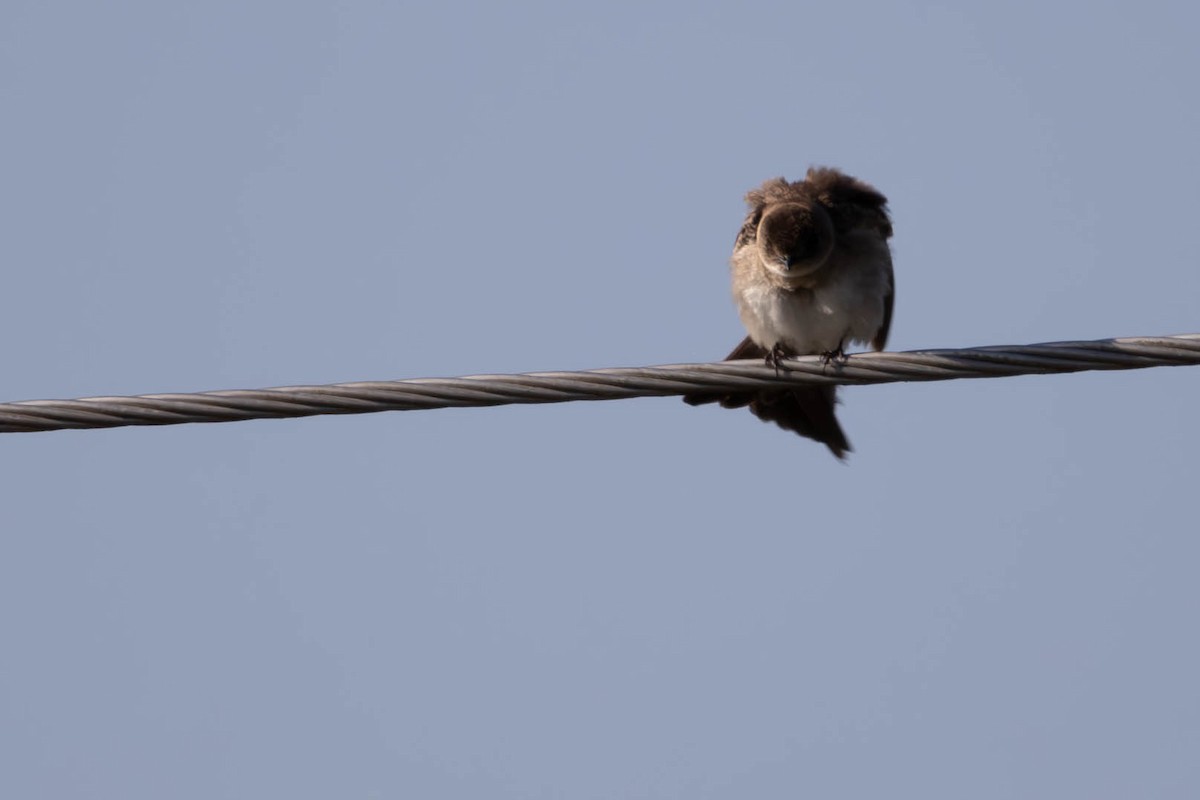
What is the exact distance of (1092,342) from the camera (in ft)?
17.4

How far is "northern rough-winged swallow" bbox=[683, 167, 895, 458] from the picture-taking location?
8.20 m

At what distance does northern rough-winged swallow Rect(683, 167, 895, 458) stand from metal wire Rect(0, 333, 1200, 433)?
2.66 metres

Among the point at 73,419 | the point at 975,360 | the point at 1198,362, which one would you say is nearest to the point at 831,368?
the point at 975,360

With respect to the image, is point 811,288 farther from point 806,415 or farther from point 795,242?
point 806,415

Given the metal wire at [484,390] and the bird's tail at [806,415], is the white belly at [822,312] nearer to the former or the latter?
the bird's tail at [806,415]

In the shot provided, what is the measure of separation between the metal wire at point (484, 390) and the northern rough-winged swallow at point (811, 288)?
2.66 meters

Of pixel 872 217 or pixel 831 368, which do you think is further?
pixel 872 217

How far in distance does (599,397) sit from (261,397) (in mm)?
997

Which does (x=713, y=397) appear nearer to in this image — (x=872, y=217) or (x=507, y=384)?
(x=872, y=217)

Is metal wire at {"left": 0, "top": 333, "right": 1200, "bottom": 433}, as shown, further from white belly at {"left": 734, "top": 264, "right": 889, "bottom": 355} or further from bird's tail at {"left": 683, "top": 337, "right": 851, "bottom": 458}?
white belly at {"left": 734, "top": 264, "right": 889, "bottom": 355}

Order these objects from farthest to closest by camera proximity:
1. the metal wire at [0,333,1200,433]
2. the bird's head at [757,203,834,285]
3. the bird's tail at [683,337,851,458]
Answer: the bird's head at [757,203,834,285], the bird's tail at [683,337,851,458], the metal wire at [0,333,1200,433]

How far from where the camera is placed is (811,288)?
8.36 metres

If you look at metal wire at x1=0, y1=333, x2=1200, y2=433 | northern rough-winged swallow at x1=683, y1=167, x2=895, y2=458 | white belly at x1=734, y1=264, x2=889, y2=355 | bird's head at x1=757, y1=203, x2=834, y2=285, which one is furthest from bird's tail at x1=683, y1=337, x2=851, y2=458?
metal wire at x1=0, y1=333, x2=1200, y2=433

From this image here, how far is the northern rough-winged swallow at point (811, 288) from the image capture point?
26.9ft
